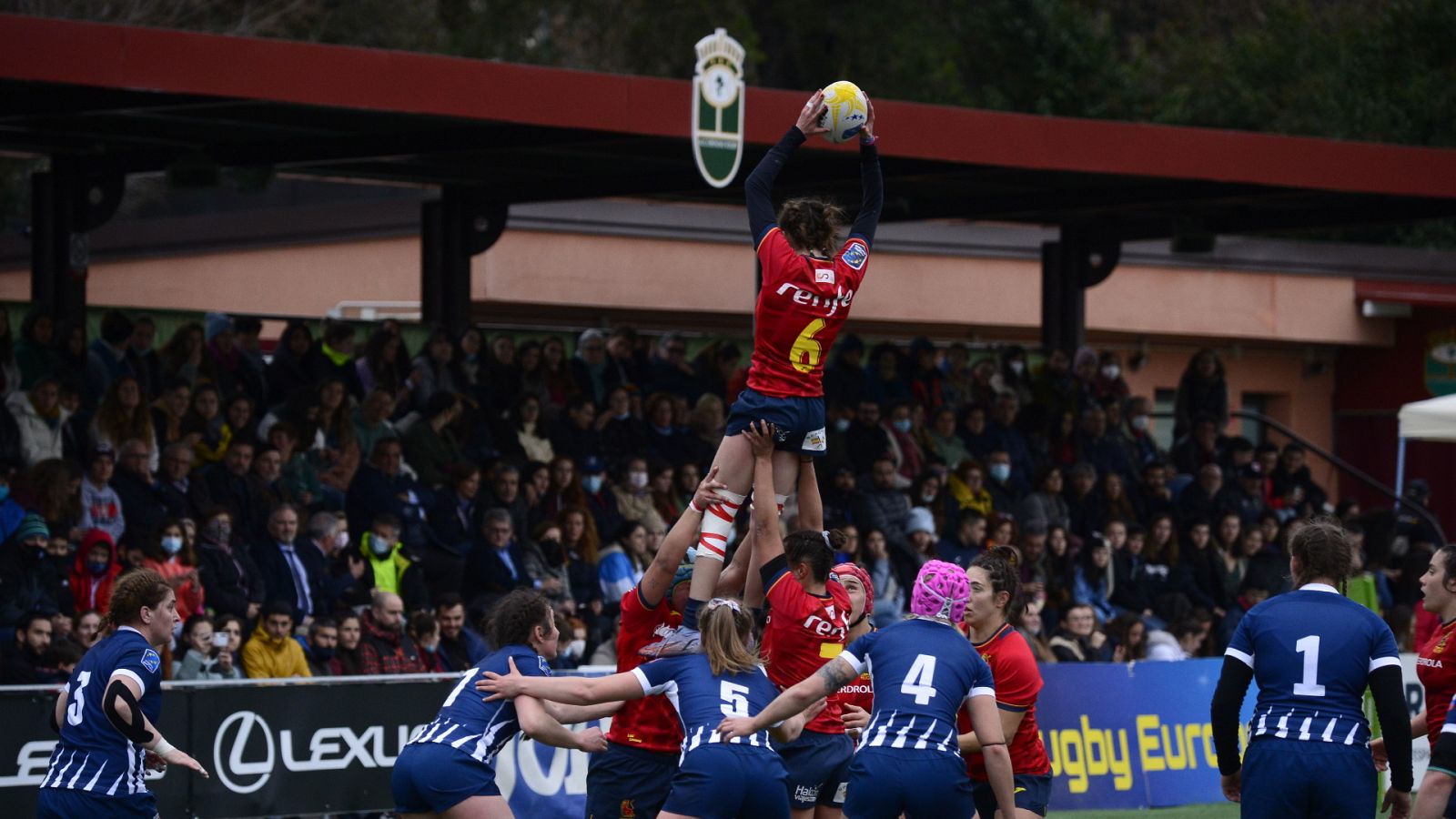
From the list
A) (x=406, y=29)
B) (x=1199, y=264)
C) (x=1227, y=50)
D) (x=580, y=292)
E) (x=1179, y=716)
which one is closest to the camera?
(x=1179, y=716)

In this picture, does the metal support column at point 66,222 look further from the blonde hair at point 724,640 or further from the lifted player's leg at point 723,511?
the blonde hair at point 724,640

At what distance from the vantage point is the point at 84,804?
346 inches

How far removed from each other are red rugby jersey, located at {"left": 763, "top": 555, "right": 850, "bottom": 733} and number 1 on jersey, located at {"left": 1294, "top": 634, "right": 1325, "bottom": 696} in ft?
6.82

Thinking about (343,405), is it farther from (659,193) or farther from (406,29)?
(406,29)

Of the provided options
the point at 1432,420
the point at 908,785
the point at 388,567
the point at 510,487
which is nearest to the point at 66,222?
the point at 510,487

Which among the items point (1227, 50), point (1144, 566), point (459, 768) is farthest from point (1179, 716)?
point (1227, 50)

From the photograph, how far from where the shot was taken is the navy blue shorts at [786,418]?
28.4 ft

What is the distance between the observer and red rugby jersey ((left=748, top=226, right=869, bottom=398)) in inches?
334

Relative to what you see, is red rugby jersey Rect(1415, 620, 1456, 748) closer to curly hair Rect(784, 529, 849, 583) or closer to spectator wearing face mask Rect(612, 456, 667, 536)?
curly hair Rect(784, 529, 849, 583)

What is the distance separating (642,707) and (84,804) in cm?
245

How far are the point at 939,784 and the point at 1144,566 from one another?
10.6 metres

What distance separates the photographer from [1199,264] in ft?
90.8

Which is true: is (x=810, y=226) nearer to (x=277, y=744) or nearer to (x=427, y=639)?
(x=277, y=744)

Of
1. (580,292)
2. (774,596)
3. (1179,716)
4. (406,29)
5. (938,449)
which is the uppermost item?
(406,29)
